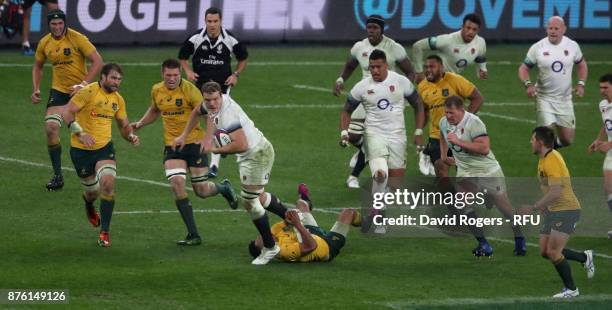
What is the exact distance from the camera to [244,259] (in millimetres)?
18062

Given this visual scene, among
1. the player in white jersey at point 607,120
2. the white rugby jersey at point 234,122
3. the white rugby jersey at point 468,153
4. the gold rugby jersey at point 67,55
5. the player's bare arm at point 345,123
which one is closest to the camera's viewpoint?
the white rugby jersey at point 234,122

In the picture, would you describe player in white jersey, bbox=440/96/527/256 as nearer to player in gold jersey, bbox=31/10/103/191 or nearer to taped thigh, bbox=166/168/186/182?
taped thigh, bbox=166/168/186/182

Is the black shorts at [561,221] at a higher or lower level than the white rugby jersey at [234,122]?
lower

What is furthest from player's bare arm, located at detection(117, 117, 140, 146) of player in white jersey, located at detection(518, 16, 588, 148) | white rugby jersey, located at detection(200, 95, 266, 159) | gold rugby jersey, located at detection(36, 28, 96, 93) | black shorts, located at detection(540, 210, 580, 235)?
player in white jersey, located at detection(518, 16, 588, 148)

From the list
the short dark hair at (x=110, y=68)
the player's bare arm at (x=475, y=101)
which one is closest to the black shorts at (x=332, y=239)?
the short dark hair at (x=110, y=68)

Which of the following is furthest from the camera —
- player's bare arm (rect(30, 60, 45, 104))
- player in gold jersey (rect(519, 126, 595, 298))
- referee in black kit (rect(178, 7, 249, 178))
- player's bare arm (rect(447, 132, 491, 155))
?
referee in black kit (rect(178, 7, 249, 178))

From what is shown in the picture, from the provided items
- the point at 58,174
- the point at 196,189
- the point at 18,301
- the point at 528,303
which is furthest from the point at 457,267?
the point at 58,174

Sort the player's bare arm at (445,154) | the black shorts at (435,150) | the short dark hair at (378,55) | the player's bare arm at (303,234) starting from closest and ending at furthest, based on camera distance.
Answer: the player's bare arm at (303,234), the player's bare arm at (445,154), the short dark hair at (378,55), the black shorts at (435,150)

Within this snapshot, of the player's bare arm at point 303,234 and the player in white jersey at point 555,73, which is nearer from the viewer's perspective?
the player's bare arm at point 303,234

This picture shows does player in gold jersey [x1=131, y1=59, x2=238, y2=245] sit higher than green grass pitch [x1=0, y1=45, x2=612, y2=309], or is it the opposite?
player in gold jersey [x1=131, y1=59, x2=238, y2=245]

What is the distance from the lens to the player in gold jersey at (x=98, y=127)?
1875 centimetres

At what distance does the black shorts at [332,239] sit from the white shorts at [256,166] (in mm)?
894

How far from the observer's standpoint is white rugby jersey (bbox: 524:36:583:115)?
23.1 m

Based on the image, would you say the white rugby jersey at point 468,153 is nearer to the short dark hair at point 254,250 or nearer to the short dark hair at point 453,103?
the short dark hair at point 453,103
